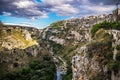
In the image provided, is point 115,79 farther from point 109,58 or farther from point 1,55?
point 1,55

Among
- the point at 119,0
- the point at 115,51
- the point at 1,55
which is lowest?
the point at 1,55

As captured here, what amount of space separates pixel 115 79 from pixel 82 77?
37.9 feet

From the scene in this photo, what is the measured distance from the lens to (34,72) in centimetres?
13812

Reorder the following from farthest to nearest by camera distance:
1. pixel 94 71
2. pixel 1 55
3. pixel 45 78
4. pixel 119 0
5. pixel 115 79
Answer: pixel 1 55
pixel 45 78
pixel 119 0
pixel 94 71
pixel 115 79

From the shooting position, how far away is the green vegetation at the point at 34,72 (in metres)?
124

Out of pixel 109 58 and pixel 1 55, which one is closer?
pixel 109 58

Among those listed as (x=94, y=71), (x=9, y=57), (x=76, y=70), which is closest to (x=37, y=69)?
(x=9, y=57)

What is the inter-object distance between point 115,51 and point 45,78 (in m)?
63.6

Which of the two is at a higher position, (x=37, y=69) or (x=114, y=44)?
(x=114, y=44)

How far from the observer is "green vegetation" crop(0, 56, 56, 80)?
407 ft

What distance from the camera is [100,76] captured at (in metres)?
71.8

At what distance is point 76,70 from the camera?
8350cm

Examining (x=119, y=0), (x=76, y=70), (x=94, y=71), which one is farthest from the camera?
(x=119, y=0)

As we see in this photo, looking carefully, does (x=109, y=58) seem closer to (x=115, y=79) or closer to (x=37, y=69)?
(x=115, y=79)
